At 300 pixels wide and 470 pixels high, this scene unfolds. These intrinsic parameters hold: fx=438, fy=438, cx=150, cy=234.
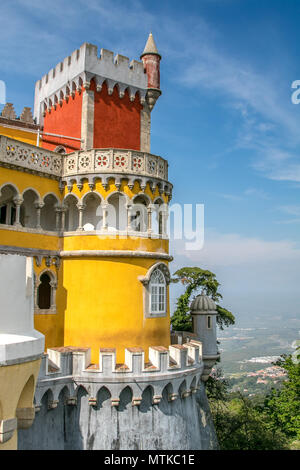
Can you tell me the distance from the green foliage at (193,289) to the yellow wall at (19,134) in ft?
49.0

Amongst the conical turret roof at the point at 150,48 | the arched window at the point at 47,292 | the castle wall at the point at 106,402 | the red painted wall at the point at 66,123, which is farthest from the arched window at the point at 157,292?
the conical turret roof at the point at 150,48

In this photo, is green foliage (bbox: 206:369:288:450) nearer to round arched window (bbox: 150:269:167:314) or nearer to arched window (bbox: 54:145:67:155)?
round arched window (bbox: 150:269:167:314)

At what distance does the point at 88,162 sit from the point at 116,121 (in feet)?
13.0

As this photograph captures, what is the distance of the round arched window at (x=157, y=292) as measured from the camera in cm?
2022

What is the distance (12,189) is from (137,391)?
32.5ft

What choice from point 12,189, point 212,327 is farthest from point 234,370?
point 12,189

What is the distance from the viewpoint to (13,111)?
24969 mm

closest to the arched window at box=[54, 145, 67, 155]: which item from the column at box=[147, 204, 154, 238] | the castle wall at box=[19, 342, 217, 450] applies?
the column at box=[147, 204, 154, 238]

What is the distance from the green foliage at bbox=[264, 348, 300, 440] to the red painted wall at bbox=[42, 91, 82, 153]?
Answer: 2073 centimetres

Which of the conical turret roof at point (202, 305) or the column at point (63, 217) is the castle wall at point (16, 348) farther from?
the conical turret roof at point (202, 305)

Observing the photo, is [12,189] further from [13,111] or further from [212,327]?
[212,327]

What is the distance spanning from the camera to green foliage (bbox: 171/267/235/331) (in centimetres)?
3150

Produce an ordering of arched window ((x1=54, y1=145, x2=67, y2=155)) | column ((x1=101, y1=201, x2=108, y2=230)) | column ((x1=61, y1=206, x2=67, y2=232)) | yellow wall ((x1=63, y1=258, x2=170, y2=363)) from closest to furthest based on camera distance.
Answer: yellow wall ((x1=63, y1=258, x2=170, y2=363)) < column ((x1=101, y1=201, x2=108, y2=230)) < column ((x1=61, y1=206, x2=67, y2=232)) < arched window ((x1=54, y1=145, x2=67, y2=155))

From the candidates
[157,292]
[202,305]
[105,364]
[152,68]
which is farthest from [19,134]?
[202,305]
